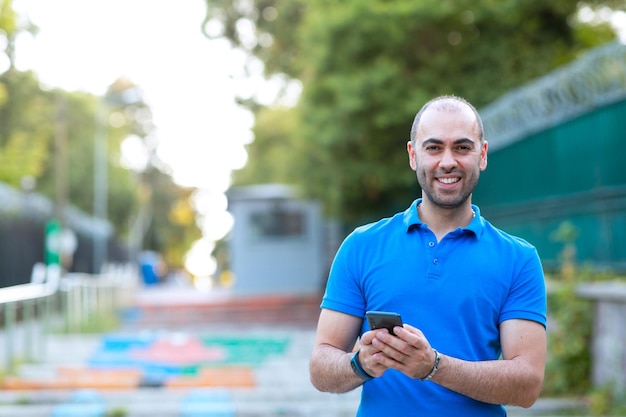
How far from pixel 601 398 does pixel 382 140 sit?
1073 cm

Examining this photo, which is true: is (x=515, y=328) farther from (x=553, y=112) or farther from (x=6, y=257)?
(x=6, y=257)

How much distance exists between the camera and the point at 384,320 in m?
2.46

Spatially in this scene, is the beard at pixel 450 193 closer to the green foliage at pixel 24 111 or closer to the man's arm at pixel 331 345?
the man's arm at pixel 331 345

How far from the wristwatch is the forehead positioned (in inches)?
24.5

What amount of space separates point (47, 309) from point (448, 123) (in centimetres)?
1142

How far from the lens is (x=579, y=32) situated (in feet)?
68.5

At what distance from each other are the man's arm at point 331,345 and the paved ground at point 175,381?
6518 mm

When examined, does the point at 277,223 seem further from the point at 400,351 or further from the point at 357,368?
the point at 400,351

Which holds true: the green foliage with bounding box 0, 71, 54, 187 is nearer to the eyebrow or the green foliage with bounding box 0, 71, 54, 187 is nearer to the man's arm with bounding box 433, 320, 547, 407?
the eyebrow

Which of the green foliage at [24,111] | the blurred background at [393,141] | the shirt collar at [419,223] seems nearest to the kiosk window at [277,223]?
the blurred background at [393,141]

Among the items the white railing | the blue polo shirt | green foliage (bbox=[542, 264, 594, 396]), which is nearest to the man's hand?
the blue polo shirt

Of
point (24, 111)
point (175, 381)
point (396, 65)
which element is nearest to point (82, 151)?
point (24, 111)

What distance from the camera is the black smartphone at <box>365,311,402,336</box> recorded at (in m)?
2.44

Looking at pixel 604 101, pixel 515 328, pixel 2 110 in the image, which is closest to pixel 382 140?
pixel 604 101
